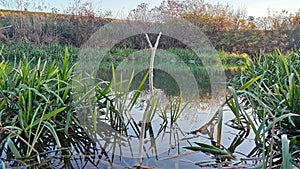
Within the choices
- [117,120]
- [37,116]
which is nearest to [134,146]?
[117,120]

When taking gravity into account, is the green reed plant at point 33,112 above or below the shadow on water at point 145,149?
above

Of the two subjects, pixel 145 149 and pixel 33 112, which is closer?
pixel 33 112

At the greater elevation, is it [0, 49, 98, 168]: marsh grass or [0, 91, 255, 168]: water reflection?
[0, 49, 98, 168]: marsh grass

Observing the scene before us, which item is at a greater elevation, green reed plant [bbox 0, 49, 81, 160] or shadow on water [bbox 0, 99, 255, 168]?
green reed plant [bbox 0, 49, 81, 160]

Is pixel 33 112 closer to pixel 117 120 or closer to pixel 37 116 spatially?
pixel 37 116

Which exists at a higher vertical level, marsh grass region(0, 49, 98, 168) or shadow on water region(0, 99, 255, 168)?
marsh grass region(0, 49, 98, 168)

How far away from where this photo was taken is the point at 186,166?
53.7 inches

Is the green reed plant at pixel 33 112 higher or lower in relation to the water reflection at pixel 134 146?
higher

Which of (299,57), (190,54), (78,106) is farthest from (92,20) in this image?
(78,106)

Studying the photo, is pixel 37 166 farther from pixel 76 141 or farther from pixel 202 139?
pixel 202 139

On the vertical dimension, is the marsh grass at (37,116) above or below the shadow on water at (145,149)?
above

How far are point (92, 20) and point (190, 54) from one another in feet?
10.5

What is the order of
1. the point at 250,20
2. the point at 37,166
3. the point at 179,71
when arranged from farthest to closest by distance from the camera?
the point at 250,20
the point at 179,71
the point at 37,166

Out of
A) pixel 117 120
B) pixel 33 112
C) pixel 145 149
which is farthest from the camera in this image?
pixel 117 120
